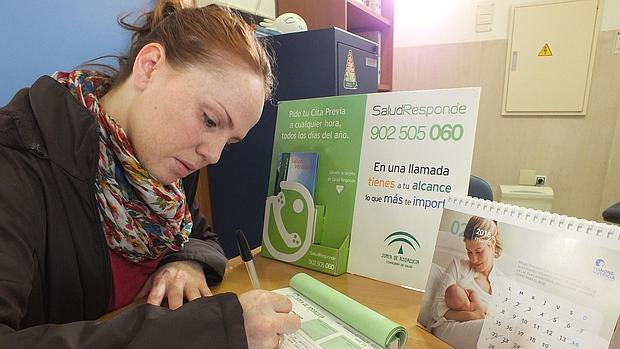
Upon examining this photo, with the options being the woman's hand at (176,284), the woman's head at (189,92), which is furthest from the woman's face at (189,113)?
the woman's hand at (176,284)

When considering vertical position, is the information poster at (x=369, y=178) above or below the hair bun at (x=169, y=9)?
below

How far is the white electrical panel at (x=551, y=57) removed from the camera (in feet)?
8.07

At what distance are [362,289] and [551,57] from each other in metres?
2.56

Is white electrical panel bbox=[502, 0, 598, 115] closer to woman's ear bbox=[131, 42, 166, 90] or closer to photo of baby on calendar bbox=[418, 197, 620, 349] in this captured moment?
photo of baby on calendar bbox=[418, 197, 620, 349]

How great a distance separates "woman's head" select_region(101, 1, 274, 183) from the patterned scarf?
28 mm

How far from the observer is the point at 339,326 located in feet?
1.98

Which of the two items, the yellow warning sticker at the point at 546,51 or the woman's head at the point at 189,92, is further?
the yellow warning sticker at the point at 546,51

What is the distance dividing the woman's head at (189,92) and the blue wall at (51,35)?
34cm

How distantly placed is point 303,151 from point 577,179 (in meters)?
2.59

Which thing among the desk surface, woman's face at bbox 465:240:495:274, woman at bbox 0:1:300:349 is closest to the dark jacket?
woman at bbox 0:1:300:349

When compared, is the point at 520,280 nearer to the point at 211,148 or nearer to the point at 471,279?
the point at 471,279

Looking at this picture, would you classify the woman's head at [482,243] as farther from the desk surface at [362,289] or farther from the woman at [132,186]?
the woman at [132,186]

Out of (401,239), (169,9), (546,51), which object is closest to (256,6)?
(169,9)

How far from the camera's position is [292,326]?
21.0 inches
